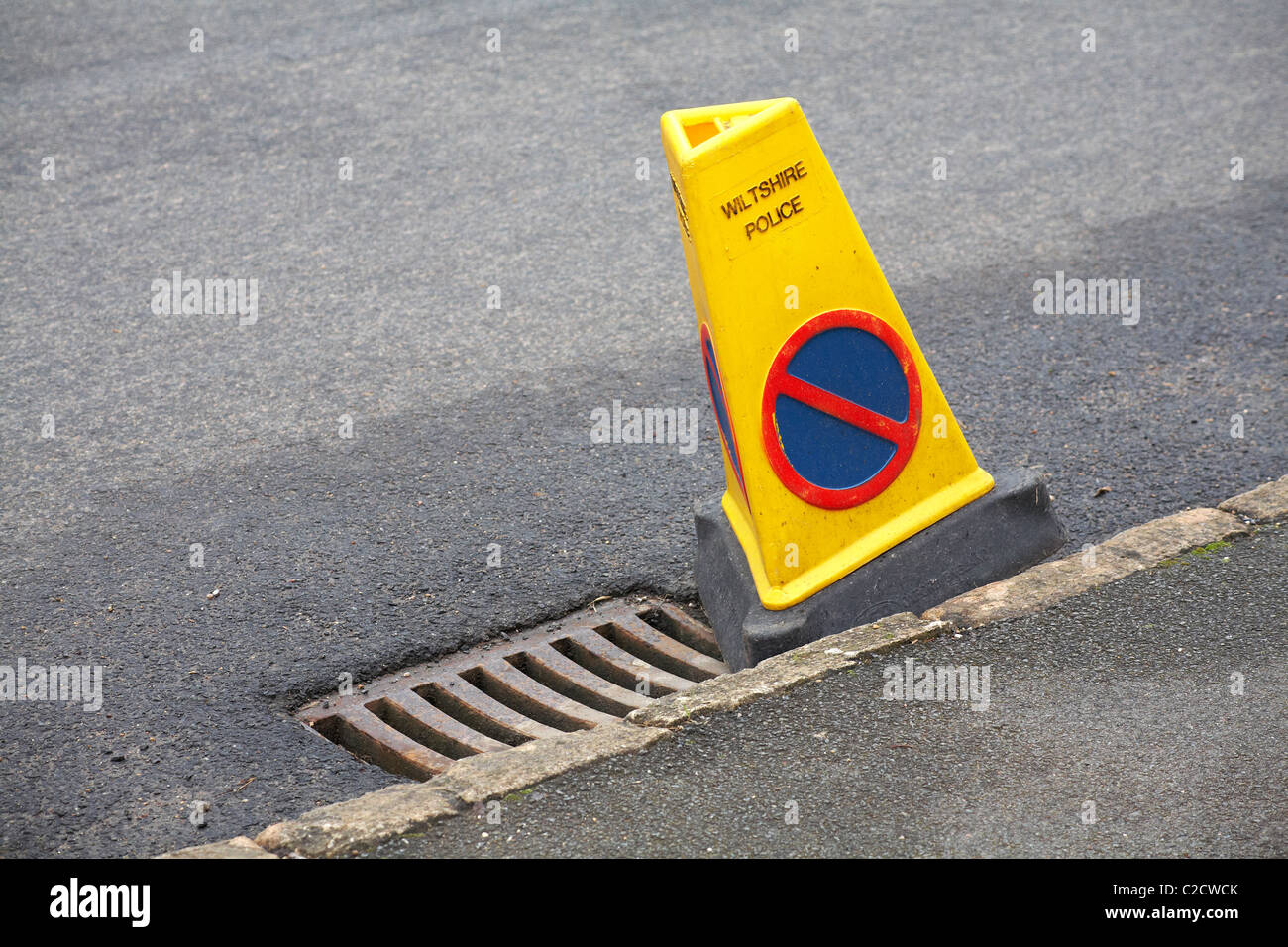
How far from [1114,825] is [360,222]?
4.62m

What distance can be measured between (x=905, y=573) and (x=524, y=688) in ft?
3.52

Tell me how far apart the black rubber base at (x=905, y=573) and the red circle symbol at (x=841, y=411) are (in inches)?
8.3

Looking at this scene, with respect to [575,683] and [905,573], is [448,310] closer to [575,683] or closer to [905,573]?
[575,683]

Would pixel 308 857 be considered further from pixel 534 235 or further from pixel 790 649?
pixel 534 235

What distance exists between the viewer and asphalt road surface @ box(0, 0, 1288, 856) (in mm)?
3678

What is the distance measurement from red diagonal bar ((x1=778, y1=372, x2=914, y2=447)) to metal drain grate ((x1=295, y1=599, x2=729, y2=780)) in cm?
78

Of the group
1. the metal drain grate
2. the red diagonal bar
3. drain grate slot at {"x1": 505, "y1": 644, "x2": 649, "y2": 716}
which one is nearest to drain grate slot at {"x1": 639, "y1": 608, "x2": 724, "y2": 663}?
the metal drain grate

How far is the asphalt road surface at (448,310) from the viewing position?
3.68 metres

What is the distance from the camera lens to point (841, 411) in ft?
11.1

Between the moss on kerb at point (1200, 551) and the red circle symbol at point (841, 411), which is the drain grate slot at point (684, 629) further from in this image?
the moss on kerb at point (1200, 551)

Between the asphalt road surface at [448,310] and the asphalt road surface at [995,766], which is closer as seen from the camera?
the asphalt road surface at [995,766]

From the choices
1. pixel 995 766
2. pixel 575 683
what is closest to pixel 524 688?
pixel 575 683

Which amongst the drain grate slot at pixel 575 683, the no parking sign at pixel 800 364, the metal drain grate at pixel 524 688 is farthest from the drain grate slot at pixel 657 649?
the no parking sign at pixel 800 364
